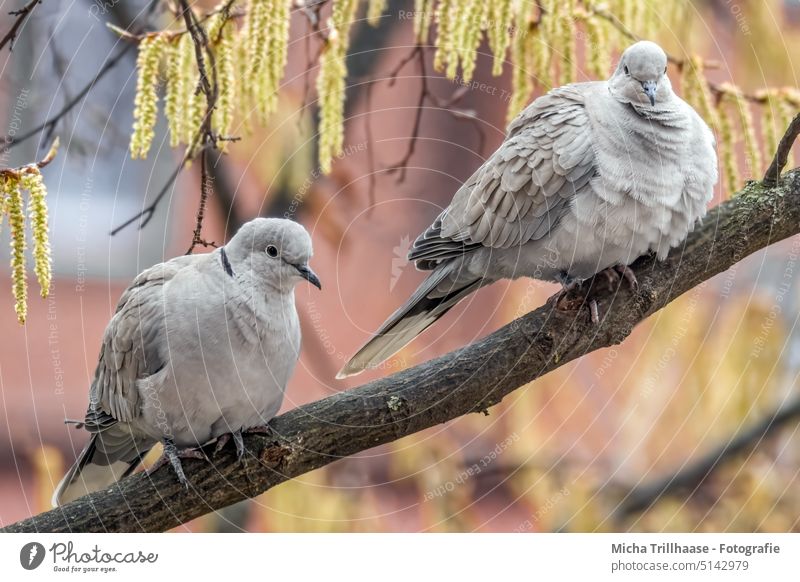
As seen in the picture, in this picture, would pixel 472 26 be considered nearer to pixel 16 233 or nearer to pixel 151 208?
pixel 151 208

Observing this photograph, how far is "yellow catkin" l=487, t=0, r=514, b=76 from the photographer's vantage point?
1.94 metres

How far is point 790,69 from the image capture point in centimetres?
237

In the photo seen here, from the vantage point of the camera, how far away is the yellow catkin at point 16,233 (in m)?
1.55

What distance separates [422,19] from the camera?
2.12 m

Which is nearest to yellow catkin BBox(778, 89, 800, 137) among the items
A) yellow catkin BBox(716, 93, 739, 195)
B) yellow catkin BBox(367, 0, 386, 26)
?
yellow catkin BBox(716, 93, 739, 195)

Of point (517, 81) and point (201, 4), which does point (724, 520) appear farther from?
point (201, 4)

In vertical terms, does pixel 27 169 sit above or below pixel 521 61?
below

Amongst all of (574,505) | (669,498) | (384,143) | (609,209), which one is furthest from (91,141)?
(669,498)

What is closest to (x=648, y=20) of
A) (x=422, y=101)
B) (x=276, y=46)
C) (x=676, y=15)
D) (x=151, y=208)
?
(x=676, y=15)

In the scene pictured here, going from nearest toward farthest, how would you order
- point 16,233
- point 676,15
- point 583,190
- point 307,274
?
point 16,233
point 307,274
point 583,190
point 676,15

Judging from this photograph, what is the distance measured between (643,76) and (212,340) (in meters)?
1.12

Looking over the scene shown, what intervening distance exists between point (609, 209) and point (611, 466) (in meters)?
0.91

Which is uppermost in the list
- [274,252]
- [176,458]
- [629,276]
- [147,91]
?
[147,91]
